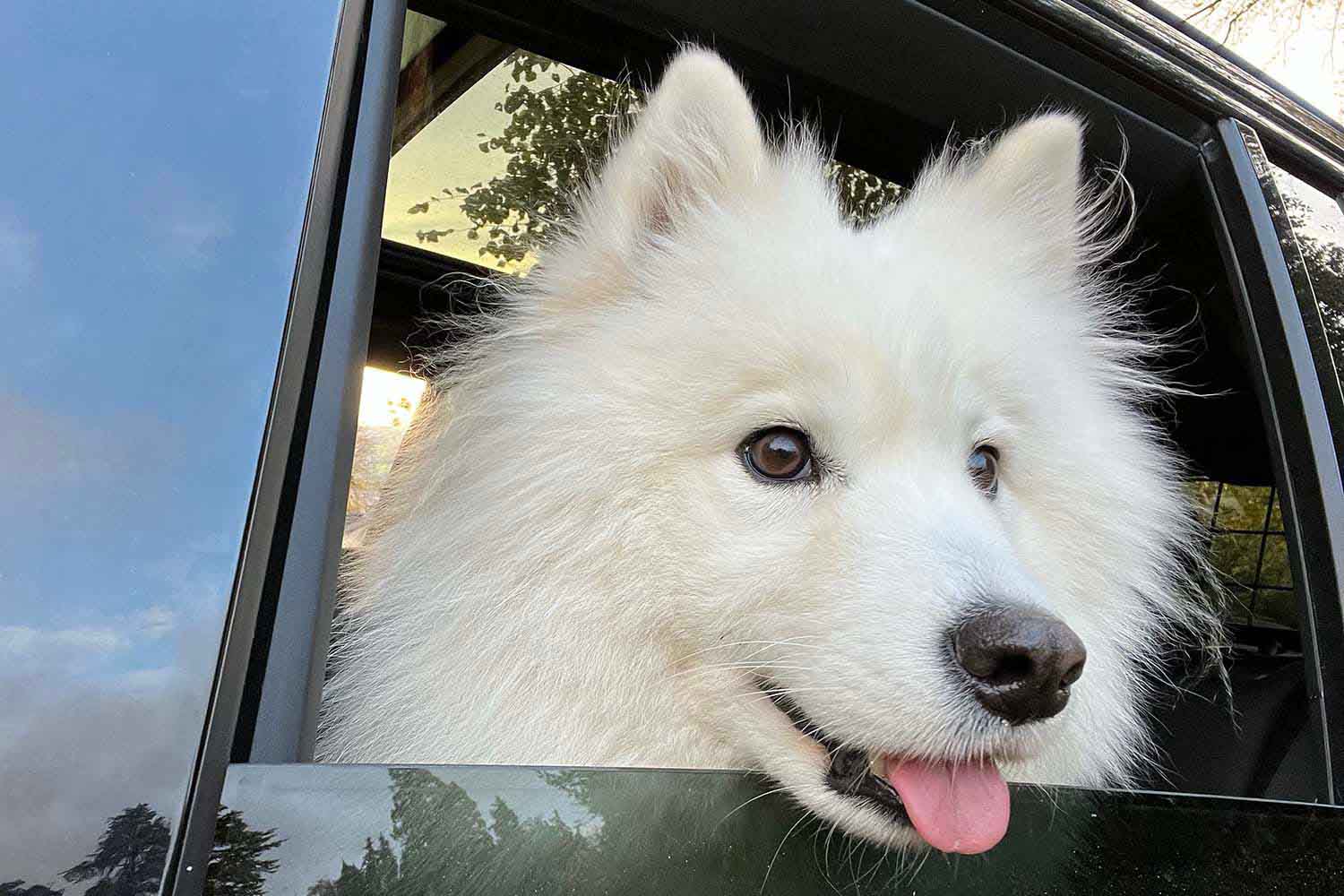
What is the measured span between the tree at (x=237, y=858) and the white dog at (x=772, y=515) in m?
0.68

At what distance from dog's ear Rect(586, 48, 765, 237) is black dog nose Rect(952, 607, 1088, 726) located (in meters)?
0.91

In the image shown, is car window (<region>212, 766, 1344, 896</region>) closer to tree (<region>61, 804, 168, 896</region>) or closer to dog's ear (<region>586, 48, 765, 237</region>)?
tree (<region>61, 804, 168, 896</region>)

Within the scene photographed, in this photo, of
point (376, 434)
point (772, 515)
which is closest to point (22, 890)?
point (772, 515)

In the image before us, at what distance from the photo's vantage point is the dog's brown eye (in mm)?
1663

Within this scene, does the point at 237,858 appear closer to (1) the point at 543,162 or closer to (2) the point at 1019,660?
(2) the point at 1019,660

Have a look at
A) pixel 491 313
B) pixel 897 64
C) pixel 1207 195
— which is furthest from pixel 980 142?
pixel 491 313

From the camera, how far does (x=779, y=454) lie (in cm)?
167

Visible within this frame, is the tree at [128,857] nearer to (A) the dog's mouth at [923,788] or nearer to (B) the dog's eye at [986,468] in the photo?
(A) the dog's mouth at [923,788]

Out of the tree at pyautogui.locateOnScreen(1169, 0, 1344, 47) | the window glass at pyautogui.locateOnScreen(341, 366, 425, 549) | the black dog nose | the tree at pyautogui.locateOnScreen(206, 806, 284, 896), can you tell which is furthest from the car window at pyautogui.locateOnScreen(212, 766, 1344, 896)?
the tree at pyautogui.locateOnScreen(1169, 0, 1344, 47)

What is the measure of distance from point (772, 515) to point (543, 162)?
1.13m

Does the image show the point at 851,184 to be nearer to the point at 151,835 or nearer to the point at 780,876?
the point at 780,876

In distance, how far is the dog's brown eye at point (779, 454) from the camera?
166cm

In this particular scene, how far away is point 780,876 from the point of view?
1.11 metres

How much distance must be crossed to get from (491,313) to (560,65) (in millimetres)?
469
